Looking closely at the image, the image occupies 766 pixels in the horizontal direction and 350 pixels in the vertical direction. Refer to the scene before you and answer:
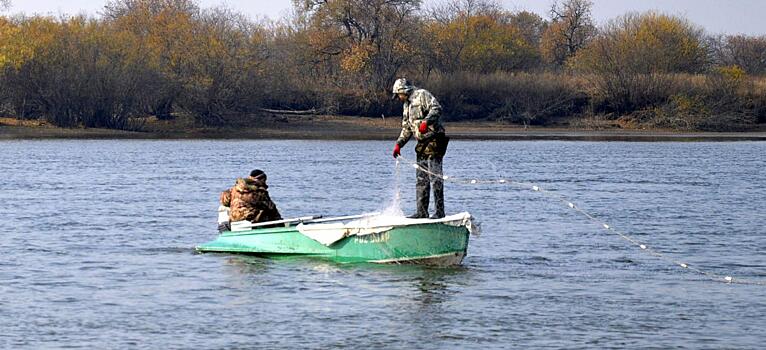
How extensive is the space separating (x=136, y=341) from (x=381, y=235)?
4522mm

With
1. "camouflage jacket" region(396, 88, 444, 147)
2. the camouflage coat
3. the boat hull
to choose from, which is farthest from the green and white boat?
"camouflage jacket" region(396, 88, 444, 147)

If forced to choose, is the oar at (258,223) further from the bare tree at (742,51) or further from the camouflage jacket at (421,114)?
the bare tree at (742,51)

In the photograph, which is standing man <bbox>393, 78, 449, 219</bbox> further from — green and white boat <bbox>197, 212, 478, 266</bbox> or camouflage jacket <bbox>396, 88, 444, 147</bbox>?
green and white boat <bbox>197, 212, 478, 266</bbox>

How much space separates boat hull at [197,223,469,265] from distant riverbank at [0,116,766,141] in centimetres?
4229

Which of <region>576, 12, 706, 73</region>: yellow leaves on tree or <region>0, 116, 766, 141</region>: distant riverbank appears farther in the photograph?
<region>576, 12, 706, 73</region>: yellow leaves on tree

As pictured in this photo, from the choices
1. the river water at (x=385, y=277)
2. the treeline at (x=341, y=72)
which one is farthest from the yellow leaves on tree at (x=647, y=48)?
the river water at (x=385, y=277)

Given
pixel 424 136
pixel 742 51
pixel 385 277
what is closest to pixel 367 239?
pixel 385 277

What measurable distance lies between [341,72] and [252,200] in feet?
167

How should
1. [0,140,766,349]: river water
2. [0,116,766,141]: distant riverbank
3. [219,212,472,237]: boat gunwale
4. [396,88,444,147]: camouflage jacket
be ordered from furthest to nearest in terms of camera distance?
[0,116,766,141]: distant riverbank < [396,88,444,147]: camouflage jacket < [219,212,472,237]: boat gunwale < [0,140,766,349]: river water

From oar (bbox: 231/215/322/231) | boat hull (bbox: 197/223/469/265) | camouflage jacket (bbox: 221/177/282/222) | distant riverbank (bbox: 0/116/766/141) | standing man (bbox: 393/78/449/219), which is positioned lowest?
distant riverbank (bbox: 0/116/766/141)

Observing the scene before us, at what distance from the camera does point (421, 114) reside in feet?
56.7

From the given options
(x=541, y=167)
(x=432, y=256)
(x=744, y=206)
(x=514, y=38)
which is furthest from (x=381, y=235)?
(x=514, y=38)

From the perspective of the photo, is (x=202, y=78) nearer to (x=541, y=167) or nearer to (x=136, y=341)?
(x=541, y=167)

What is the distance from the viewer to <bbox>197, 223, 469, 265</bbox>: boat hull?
54.2ft
